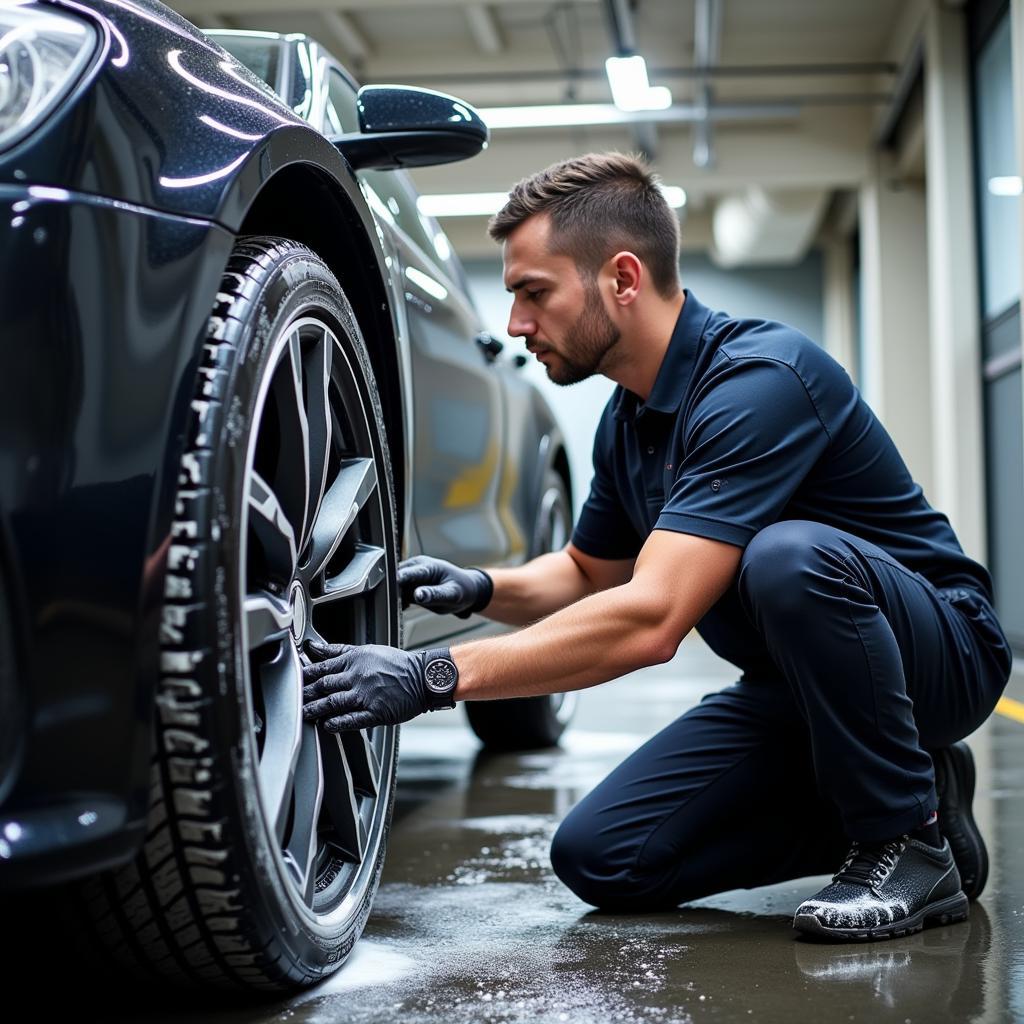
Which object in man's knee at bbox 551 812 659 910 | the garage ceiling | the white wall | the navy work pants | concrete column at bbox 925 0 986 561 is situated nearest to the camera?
the navy work pants

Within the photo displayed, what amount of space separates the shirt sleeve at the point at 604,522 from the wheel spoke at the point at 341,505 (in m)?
0.66

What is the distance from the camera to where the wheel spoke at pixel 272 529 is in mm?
1328

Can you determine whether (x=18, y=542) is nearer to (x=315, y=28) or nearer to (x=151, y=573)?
(x=151, y=573)

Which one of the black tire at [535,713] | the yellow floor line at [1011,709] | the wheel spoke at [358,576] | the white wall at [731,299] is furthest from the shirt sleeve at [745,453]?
the white wall at [731,299]

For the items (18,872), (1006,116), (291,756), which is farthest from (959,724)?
(1006,116)

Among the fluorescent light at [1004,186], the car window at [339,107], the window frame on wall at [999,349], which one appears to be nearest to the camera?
the car window at [339,107]

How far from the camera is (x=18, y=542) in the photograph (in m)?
1.04

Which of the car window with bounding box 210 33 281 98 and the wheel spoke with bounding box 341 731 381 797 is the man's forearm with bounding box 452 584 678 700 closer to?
the wheel spoke with bounding box 341 731 381 797

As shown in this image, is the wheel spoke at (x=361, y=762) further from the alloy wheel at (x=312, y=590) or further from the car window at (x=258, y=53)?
the car window at (x=258, y=53)

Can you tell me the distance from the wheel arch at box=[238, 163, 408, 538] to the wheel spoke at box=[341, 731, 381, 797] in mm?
445

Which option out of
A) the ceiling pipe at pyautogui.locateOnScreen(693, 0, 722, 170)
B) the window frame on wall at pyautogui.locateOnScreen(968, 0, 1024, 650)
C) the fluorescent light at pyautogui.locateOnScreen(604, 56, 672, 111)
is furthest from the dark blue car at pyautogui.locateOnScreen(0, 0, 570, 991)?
the ceiling pipe at pyautogui.locateOnScreen(693, 0, 722, 170)

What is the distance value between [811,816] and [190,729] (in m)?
1.18

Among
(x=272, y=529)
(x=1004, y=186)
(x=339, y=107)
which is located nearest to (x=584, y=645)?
(x=272, y=529)

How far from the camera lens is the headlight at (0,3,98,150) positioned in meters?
1.10
